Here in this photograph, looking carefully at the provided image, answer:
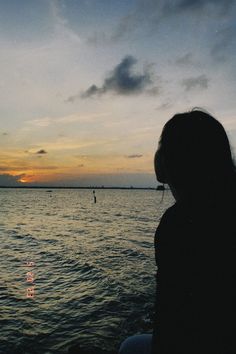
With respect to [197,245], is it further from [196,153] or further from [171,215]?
[196,153]

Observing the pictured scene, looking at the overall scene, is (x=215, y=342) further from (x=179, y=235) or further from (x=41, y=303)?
(x=41, y=303)

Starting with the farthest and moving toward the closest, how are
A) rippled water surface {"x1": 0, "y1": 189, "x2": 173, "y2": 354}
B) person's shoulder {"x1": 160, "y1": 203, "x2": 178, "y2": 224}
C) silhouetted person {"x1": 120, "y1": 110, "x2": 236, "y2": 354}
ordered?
rippled water surface {"x1": 0, "y1": 189, "x2": 173, "y2": 354} → person's shoulder {"x1": 160, "y1": 203, "x2": 178, "y2": 224} → silhouetted person {"x1": 120, "y1": 110, "x2": 236, "y2": 354}

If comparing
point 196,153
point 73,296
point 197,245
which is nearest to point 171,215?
point 197,245

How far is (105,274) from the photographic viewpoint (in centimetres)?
1554

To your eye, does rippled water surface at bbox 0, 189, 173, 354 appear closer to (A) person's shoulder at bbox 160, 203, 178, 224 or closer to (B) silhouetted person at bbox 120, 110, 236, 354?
(B) silhouetted person at bbox 120, 110, 236, 354

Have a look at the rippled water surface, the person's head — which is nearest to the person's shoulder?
the person's head

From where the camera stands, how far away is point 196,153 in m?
2.22

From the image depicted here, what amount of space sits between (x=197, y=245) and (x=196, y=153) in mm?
627

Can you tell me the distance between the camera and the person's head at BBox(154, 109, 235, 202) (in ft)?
7.25

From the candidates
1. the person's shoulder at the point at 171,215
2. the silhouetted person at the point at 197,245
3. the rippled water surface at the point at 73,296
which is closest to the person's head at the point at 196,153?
the silhouetted person at the point at 197,245

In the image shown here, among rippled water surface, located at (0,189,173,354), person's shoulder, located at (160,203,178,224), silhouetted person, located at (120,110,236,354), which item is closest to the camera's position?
silhouetted person, located at (120,110,236,354)

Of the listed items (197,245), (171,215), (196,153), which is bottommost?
(197,245)

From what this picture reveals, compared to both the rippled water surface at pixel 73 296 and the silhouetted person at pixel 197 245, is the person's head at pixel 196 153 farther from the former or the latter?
the rippled water surface at pixel 73 296

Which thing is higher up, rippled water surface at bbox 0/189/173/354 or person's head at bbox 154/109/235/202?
person's head at bbox 154/109/235/202
